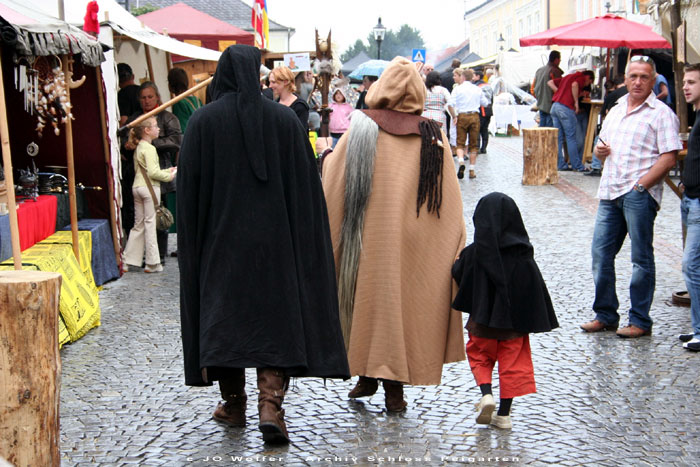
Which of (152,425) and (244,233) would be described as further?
(152,425)

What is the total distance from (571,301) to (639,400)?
8.05 feet

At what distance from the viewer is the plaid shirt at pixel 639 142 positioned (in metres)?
6.12

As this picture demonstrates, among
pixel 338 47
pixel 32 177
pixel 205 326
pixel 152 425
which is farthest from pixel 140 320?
pixel 338 47

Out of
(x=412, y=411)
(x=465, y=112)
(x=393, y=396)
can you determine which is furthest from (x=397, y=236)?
(x=465, y=112)

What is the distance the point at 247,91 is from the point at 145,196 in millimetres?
5059

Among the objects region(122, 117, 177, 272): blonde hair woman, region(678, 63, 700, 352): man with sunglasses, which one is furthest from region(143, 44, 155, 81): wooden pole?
region(678, 63, 700, 352): man with sunglasses

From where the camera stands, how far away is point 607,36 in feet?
50.7

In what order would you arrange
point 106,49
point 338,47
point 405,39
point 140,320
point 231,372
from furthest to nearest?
point 405,39 < point 338,47 < point 106,49 < point 140,320 < point 231,372

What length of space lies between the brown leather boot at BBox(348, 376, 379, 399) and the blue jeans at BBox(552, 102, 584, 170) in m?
13.1

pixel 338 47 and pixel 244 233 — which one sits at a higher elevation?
pixel 338 47

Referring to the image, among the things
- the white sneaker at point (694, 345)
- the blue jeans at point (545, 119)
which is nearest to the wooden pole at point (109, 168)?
the white sneaker at point (694, 345)

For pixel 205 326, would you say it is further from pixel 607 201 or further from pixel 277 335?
pixel 607 201

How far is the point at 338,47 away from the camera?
10492mm

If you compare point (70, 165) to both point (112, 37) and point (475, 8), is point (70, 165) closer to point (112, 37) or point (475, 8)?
point (112, 37)
